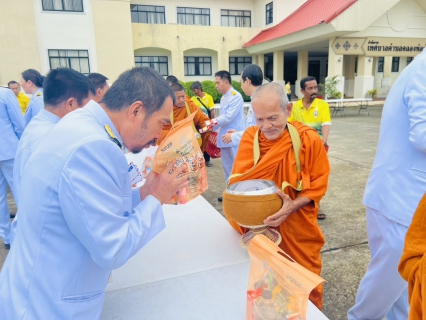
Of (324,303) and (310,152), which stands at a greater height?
(310,152)

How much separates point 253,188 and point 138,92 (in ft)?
2.37

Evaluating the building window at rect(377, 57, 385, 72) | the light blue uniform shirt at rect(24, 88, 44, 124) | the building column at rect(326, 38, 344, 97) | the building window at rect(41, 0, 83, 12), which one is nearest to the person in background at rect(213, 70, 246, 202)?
the light blue uniform shirt at rect(24, 88, 44, 124)

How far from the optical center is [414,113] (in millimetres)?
1357

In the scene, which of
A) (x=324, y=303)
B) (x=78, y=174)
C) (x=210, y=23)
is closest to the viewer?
(x=78, y=174)

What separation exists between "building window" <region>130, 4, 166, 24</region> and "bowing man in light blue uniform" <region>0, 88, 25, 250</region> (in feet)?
54.5

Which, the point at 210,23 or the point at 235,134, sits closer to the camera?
the point at 235,134

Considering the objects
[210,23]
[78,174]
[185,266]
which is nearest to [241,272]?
[185,266]

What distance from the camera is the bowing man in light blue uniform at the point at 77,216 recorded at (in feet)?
2.89

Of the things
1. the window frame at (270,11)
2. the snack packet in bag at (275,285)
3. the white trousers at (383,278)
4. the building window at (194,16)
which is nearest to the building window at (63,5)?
the building window at (194,16)

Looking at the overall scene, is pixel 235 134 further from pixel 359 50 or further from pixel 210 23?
pixel 210 23

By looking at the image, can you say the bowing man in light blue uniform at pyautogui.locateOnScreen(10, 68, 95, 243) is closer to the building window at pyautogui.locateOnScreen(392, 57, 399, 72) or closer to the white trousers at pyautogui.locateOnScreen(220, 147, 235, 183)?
the white trousers at pyautogui.locateOnScreen(220, 147, 235, 183)

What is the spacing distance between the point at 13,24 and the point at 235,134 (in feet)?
48.0

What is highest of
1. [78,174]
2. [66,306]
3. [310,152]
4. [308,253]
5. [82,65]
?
[82,65]

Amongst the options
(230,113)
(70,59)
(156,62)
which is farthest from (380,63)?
(230,113)
